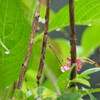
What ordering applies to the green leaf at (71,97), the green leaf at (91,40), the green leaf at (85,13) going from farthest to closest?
the green leaf at (91,40) < the green leaf at (85,13) < the green leaf at (71,97)

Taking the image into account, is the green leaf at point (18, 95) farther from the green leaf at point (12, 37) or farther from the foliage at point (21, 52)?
the green leaf at point (12, 37)

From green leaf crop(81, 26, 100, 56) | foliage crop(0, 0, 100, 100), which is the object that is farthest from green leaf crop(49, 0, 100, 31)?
green leaf crop(81, 26, 100, 56)

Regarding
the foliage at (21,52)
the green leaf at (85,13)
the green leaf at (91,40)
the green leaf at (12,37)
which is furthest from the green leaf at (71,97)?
the green leaf at (91,40)

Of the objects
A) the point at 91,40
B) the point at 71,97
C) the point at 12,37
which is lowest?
the point at 91,40

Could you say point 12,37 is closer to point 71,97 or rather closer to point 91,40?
point 71,97

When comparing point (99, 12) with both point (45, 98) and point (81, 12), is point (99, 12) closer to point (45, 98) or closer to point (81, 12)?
point (81, 12)

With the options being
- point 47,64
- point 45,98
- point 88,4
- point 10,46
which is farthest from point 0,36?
point 47,64

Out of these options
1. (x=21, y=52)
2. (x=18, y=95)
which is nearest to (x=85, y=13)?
(x=21, y=52)

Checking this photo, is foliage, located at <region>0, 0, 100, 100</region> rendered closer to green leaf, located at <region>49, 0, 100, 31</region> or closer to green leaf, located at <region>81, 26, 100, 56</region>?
green leaf, located at <region>49, 0, 100, 31</region>
